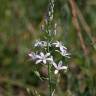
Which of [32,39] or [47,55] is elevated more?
[32,39]

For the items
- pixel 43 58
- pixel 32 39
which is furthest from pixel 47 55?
pixel 32 39

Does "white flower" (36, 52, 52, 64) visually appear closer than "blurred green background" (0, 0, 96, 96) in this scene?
Yes

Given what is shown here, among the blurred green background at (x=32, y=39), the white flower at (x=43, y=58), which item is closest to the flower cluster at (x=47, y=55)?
the white flower at (x=43, y=58)

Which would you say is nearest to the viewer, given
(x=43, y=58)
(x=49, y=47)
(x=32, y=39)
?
(x=43, y=58)

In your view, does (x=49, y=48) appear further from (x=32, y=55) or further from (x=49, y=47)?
(x=32, y=55)

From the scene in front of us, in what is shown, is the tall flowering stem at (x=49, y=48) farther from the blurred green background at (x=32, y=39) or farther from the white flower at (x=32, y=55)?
the blurred green background at (x=32, y=39)

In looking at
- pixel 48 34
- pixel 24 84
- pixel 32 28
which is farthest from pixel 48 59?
pixel 32 28

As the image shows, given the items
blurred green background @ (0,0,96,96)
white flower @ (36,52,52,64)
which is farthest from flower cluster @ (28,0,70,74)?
blurred green background @ (0,0,96,96)

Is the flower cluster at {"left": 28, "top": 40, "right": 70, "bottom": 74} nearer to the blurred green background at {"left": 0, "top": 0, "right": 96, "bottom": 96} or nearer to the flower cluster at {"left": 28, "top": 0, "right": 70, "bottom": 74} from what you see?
the flower cluster at {"left": 28, "top": 0, "right": 70, "bottom": 74}

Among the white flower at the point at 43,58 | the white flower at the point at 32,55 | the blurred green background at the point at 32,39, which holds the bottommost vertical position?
the white flower at the point at 43,58
